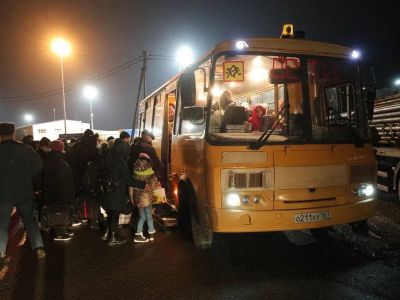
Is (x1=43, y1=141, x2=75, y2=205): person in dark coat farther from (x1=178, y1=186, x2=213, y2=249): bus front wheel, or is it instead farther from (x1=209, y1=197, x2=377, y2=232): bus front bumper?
(x1=209, y1=197, x2=377, y2=232): bus front bumper

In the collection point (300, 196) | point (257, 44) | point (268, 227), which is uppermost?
point (257, 44)

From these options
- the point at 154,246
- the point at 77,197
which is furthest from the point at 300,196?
the point at 77,197

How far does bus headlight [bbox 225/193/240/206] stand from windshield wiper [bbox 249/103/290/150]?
2.10 ft

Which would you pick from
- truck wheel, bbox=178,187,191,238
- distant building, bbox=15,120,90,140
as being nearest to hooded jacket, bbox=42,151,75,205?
truck wheel, bbox=178,187,191,238

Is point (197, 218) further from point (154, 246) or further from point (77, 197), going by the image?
point (77, 197)

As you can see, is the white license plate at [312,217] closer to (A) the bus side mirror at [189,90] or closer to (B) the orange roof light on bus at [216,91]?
(B) the orange roof light on bus at [216,91]

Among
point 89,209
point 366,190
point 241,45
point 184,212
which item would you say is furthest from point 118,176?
point 366,190

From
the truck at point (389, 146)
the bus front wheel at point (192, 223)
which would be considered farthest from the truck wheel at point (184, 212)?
the truck at point (389, 146)

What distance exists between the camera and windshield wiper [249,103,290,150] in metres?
4.68

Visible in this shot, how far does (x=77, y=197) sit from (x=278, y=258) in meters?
4.13

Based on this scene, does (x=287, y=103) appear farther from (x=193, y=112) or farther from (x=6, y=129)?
(x=6, y=129)

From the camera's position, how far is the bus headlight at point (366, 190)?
5164mm

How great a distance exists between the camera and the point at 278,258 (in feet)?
17.6

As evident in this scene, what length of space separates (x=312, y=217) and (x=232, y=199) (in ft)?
3.56
